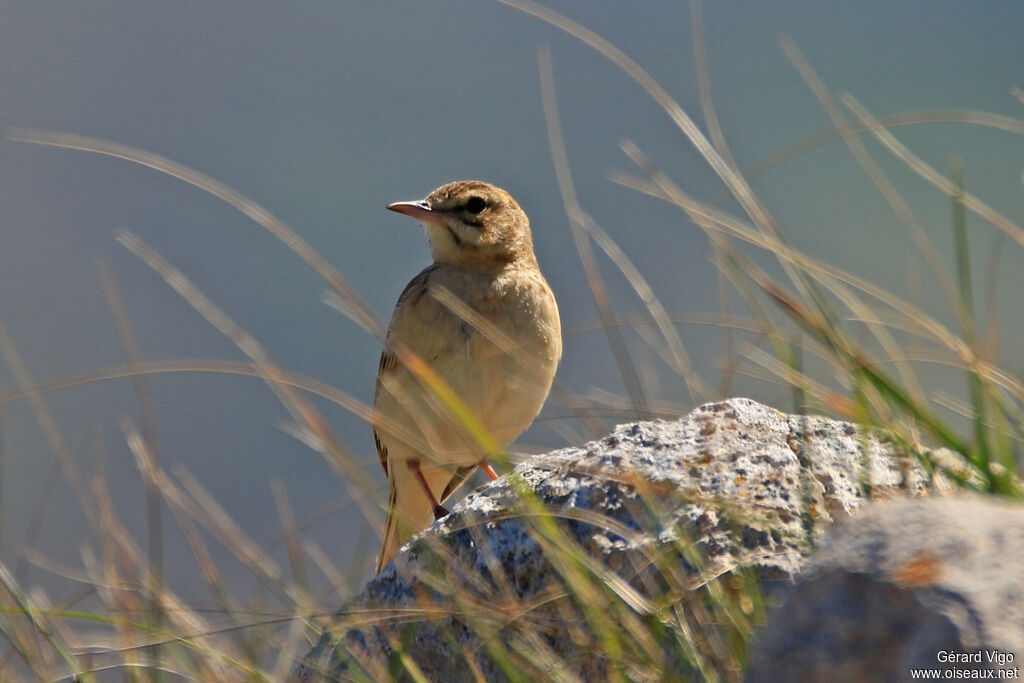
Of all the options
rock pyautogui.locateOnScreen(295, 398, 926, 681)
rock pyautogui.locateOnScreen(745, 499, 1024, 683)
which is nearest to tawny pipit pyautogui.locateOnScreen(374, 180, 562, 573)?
rock pyautogui.locateOnScreen(295, 398, 926, 681)

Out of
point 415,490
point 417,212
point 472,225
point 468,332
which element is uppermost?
point 417,212

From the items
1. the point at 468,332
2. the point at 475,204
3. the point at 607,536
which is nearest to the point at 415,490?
the point at 468,332

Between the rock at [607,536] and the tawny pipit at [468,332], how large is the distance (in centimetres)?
167

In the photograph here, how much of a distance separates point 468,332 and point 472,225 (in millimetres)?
869

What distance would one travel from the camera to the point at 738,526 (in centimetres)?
273

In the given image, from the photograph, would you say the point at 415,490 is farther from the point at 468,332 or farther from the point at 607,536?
the point at 607,536

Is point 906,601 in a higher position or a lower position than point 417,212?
lower

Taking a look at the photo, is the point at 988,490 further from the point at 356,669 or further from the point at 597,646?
the point at 356,669

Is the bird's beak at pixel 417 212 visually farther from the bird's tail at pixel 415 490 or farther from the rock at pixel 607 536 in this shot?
the rock at pixel 607 536

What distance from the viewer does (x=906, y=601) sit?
1.74m

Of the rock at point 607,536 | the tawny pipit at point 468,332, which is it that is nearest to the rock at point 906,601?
the rock at point 607,536

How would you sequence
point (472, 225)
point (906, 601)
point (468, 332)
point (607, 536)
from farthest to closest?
point (472, 225) → point (468, 332) → point (607, 536) → point (906, 601)

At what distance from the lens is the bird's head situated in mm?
6289

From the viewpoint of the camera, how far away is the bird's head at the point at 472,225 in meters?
6.29
